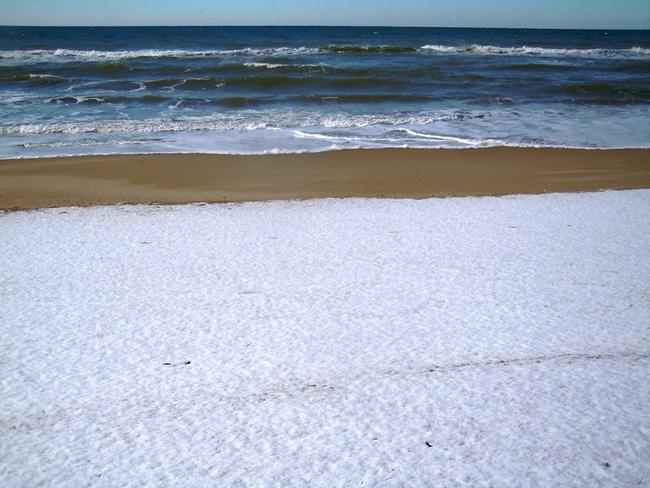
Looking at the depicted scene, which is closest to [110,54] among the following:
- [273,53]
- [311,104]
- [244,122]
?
[273,53]

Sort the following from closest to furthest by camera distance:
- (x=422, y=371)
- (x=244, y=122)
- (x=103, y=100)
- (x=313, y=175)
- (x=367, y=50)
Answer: (x=422, y=371), (x=313, y=175), (x=244, y=122), (x=103, y=100), (x=367, y=50)

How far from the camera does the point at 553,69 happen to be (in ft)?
75.4

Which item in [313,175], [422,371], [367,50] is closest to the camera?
[422,371]

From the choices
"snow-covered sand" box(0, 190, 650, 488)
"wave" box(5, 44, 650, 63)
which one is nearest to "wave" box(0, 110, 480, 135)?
"snow-covered sand" box(0, 190, 650, 488)

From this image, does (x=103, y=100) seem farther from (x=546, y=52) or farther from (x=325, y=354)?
(x=546, y=52)

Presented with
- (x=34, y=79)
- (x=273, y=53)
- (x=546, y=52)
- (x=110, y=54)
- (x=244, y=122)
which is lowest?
(x=244, y=122)

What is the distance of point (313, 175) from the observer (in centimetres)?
752

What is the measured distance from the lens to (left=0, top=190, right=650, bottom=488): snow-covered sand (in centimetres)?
227

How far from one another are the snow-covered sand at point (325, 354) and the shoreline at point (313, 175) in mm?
1664

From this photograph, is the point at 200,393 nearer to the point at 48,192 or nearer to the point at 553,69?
the point at 48,192

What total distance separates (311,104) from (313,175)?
7318mm

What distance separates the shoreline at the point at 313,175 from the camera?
6.54m

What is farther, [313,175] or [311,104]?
[311,104]

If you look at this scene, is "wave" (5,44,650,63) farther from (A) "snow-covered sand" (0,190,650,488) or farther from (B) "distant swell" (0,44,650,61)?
(A) "snow-covered sand" (0,190,650,488)
